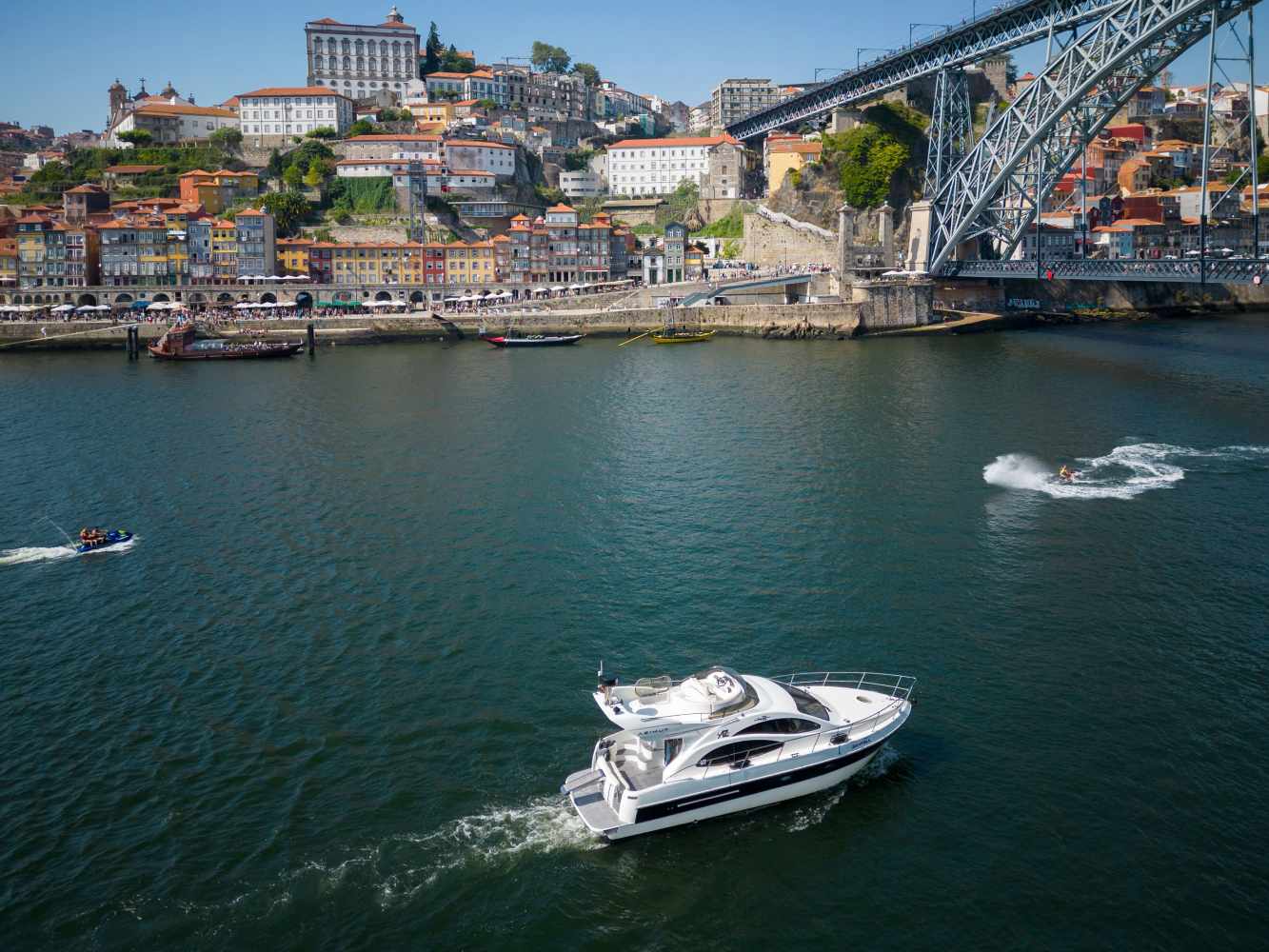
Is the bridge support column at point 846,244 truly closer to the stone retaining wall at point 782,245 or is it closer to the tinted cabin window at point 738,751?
the stone retaining wall at point 782,245

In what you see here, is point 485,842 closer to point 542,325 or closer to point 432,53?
point 542,325

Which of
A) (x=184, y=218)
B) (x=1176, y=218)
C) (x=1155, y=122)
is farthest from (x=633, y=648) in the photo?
(x=1155, y=122)


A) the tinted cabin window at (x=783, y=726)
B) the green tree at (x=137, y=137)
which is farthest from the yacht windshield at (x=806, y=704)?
the green tree at (x=137, y=137)

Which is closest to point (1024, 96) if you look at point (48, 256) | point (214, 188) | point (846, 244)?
point (846, 244)

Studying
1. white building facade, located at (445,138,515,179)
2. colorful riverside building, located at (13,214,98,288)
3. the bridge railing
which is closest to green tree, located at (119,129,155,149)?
colorful riverside building, located at (13,214,98,288)

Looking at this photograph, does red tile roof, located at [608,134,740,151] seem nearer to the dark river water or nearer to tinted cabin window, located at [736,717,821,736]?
the dark river water
